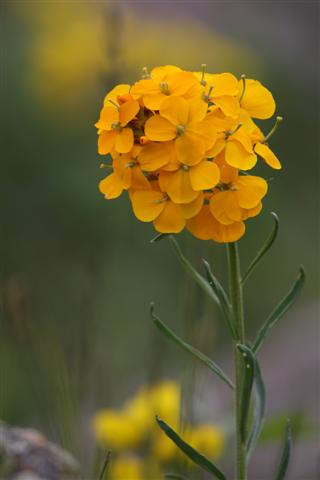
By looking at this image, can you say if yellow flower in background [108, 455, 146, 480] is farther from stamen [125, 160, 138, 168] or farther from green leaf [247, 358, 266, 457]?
stamen [125, 160, 138, 168]

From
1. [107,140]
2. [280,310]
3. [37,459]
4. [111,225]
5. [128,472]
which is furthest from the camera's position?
[111,225]

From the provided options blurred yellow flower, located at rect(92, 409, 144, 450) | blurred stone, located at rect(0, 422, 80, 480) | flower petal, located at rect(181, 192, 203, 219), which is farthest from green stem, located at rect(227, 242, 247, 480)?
blurred yellow flower, located at rect(92, 409, 144, 450)

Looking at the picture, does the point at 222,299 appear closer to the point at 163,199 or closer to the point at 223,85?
the point at 163,199

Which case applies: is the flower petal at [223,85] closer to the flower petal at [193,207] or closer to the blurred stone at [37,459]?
the flower petal at [193,207]

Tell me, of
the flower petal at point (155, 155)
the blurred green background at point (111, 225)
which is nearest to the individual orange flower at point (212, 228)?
the flower petal at point (155, 155)

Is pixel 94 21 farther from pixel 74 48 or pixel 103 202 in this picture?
pixel 103 202

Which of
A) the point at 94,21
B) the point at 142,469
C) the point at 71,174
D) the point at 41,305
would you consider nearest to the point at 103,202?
the point at 71,174

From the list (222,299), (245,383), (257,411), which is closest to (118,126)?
(222,299)
